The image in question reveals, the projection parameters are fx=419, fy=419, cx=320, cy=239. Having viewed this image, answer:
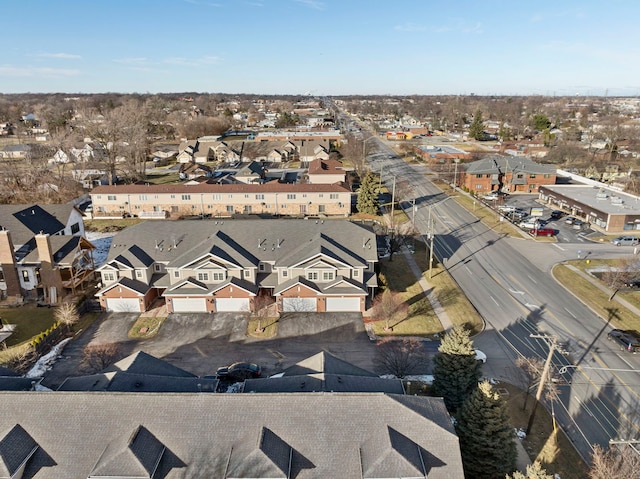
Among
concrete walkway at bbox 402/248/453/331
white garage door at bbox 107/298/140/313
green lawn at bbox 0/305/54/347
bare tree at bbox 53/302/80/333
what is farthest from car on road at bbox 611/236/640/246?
green lawn at bbox 0/305/54/347

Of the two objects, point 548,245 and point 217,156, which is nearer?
point 548,245

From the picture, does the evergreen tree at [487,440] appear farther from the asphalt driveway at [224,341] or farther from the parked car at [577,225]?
the parked car at [577,225]

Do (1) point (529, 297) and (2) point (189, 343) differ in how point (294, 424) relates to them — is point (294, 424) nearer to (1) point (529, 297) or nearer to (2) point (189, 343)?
(2) point (189, 343)

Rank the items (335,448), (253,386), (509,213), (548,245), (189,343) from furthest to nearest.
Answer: (509,213)
(548,245)
(189,343)
(253,386)
(335,448)

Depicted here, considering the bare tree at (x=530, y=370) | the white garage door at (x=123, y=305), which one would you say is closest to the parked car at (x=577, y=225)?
the bare tree at (x=530, y=370)

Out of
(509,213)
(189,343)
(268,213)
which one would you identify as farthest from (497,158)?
(189,343)

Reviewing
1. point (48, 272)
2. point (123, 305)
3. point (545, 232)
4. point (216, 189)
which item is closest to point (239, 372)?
point (123, 305)
